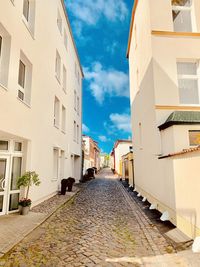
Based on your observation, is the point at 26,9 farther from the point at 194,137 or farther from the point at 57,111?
the point at 194,137

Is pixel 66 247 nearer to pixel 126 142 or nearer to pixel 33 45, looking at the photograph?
pixel 33 45

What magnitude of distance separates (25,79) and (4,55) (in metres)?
1.86

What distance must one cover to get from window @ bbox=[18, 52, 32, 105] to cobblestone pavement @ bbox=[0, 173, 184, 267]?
16.6 feet

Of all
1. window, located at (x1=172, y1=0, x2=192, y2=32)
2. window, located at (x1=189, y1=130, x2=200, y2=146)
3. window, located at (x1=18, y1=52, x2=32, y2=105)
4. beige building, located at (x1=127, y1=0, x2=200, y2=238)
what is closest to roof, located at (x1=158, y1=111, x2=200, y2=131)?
beige building, located at (x1=127, y1=0, x2=200, y2=238)

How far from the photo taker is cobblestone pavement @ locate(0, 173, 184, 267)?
13.3 feet

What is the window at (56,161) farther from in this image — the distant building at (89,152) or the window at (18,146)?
the distant building at (89,152)

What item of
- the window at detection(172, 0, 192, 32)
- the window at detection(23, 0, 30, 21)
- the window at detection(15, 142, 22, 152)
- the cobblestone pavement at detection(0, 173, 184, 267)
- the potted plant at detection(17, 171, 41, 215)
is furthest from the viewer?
the window at detection(172, 0, 192, 32)

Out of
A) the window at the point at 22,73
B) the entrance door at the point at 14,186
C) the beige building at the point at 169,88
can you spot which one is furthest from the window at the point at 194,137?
the window at the point at 22,73

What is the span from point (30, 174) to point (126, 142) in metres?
29.9

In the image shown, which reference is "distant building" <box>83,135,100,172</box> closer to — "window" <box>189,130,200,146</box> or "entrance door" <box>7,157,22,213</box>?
"entrance door" <box>7,157,22,213</box>

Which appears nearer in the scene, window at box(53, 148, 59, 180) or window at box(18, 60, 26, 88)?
window at box(18, 60, 26, 88)

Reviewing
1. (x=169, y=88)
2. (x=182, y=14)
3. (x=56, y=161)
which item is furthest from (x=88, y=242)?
(x=182, y=14)

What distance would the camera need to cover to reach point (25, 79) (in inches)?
344

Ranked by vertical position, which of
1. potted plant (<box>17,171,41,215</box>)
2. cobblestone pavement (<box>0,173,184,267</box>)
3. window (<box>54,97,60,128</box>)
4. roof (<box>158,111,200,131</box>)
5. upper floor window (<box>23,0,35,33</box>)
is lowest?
cobblestone pavement (<box>0,173,184,267</box>)
